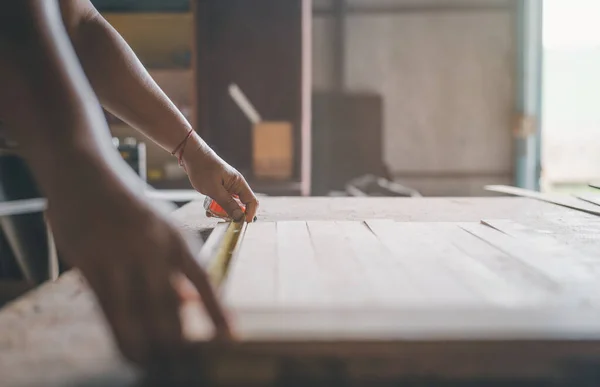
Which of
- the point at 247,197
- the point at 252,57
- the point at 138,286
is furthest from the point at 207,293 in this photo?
the point at 252,57

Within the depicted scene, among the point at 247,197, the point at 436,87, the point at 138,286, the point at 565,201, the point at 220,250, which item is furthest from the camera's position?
the point at 436,87

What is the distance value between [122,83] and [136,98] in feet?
0.13

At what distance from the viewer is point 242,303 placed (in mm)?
594

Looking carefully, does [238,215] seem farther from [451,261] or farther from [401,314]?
[401,314]

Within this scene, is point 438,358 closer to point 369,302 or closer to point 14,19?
point 369,302

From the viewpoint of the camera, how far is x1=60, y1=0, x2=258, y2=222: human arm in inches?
45.5

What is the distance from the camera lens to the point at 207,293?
1.69 ft

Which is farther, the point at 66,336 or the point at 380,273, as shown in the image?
the point at 380,273

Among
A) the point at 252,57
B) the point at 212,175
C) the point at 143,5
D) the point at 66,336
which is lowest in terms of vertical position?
the point at 66,336

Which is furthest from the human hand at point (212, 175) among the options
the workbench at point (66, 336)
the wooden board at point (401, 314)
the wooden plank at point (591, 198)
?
the wooden plank at point (591, 198)

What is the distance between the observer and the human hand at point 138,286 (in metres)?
0.48

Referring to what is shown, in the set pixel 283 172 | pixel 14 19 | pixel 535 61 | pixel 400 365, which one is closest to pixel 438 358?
pixel 400 365

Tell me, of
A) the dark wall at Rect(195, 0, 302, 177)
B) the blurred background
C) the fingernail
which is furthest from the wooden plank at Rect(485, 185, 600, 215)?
the blurred background

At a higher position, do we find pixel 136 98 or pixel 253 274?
pixel 136 98
